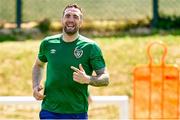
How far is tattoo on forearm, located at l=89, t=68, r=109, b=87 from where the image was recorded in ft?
21.1

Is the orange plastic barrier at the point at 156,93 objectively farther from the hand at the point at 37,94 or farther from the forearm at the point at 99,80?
the forearm at the point at 99,80

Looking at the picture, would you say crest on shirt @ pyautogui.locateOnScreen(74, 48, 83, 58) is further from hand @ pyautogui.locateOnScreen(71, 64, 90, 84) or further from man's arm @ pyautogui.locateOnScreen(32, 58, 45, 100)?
man's arm @ pyautogui.locateOnScreen(32, 58, 45, 100)

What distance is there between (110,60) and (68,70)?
241 inches

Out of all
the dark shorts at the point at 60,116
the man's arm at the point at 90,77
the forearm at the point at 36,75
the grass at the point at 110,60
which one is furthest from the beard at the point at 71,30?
the grass at the point at 110,60

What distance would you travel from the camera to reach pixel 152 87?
11.3 m

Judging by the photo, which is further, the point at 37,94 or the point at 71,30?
the point at 37,94

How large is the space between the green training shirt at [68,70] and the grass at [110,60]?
4.63 meters

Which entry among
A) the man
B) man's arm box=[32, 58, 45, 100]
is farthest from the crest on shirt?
man's arm box=[32, 58, 45, 100]

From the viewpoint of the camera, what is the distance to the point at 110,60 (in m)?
12.7

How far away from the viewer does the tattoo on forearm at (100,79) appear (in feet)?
21.1

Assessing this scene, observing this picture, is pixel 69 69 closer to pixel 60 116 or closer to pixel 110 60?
pixel 60 116

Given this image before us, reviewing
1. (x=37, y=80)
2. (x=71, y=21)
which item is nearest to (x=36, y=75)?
(x=37, y=80)

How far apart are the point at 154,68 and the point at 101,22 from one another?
3.86m

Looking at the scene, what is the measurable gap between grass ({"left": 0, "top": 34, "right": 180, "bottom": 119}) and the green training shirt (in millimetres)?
4630
